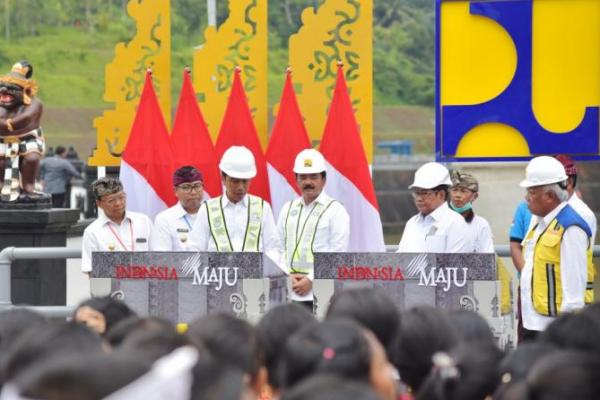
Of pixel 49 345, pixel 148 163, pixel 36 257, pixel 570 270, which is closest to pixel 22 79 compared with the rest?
pixel 148 163

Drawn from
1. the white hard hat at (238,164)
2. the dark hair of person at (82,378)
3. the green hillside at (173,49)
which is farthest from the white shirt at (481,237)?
the green hillside at (173,49)

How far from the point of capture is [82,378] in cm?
290

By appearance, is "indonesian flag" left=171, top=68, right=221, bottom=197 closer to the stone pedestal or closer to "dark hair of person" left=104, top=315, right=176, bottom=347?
the stone pedestal

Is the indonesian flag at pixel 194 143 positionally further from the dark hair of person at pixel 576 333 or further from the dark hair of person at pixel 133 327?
the dark hair of person at pixel 576 333

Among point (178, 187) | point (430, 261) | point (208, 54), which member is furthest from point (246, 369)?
point (208, 54)

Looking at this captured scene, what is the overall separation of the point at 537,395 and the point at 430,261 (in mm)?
3560

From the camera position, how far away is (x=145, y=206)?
960cm

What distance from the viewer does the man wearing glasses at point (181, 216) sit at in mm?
8344

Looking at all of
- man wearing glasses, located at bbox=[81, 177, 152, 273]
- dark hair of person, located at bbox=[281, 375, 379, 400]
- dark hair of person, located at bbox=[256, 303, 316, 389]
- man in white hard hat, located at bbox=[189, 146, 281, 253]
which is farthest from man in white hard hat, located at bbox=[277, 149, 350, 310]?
dark hair of person, located at bbox=[281, 375, 379, 400]

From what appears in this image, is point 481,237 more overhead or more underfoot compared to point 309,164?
more underfoot

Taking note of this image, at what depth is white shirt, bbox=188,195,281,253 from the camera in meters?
7.91

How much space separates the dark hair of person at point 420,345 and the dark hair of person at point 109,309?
1124 mm

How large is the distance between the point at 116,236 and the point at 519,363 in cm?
454

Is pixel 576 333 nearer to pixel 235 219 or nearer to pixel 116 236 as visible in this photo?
pixel 235 219
